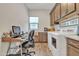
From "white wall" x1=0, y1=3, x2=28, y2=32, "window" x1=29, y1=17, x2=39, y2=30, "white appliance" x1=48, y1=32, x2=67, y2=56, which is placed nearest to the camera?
"white wall" x1=0, y1=3, x2=28, y2=32

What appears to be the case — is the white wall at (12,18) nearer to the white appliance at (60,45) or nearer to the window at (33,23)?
the window at (33,23)

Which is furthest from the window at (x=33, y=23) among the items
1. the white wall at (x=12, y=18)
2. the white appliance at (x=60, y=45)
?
the white appliance at (x=60, y=45)

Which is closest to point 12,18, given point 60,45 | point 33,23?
point 33,23

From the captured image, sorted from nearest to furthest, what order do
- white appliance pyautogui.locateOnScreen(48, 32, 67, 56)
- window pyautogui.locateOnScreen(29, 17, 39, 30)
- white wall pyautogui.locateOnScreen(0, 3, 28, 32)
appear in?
white wall pyautogui.locateOnScreen(0, 3, 28, 32)
white appliance pyautogui.locateOnScreen(48, 32, 67, 56)
window pyautogui.locateOnScreen(29, 17, 39, 30)

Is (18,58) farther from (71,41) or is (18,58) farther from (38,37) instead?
(38,37)

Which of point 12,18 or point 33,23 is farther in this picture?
point 33,23

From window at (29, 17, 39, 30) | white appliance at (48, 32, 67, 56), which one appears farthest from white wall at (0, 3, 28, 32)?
white appliance at (48, 32, 67, 56)

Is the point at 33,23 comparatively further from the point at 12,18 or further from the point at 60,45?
the point at 60,45

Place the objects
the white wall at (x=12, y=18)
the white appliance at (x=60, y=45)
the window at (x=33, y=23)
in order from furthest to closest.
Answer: the window at (x=33, y=23)
the white appliance at (x=60, y=45)
the white wall at (x=12, y=18)

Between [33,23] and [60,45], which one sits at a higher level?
[33,23]

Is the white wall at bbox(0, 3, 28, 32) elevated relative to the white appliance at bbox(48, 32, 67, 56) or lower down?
elevated

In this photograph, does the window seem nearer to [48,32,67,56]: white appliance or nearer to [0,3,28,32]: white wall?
[0,3,28,32]: white wall

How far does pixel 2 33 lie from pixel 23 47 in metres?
1.23

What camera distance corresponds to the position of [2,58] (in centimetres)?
79
